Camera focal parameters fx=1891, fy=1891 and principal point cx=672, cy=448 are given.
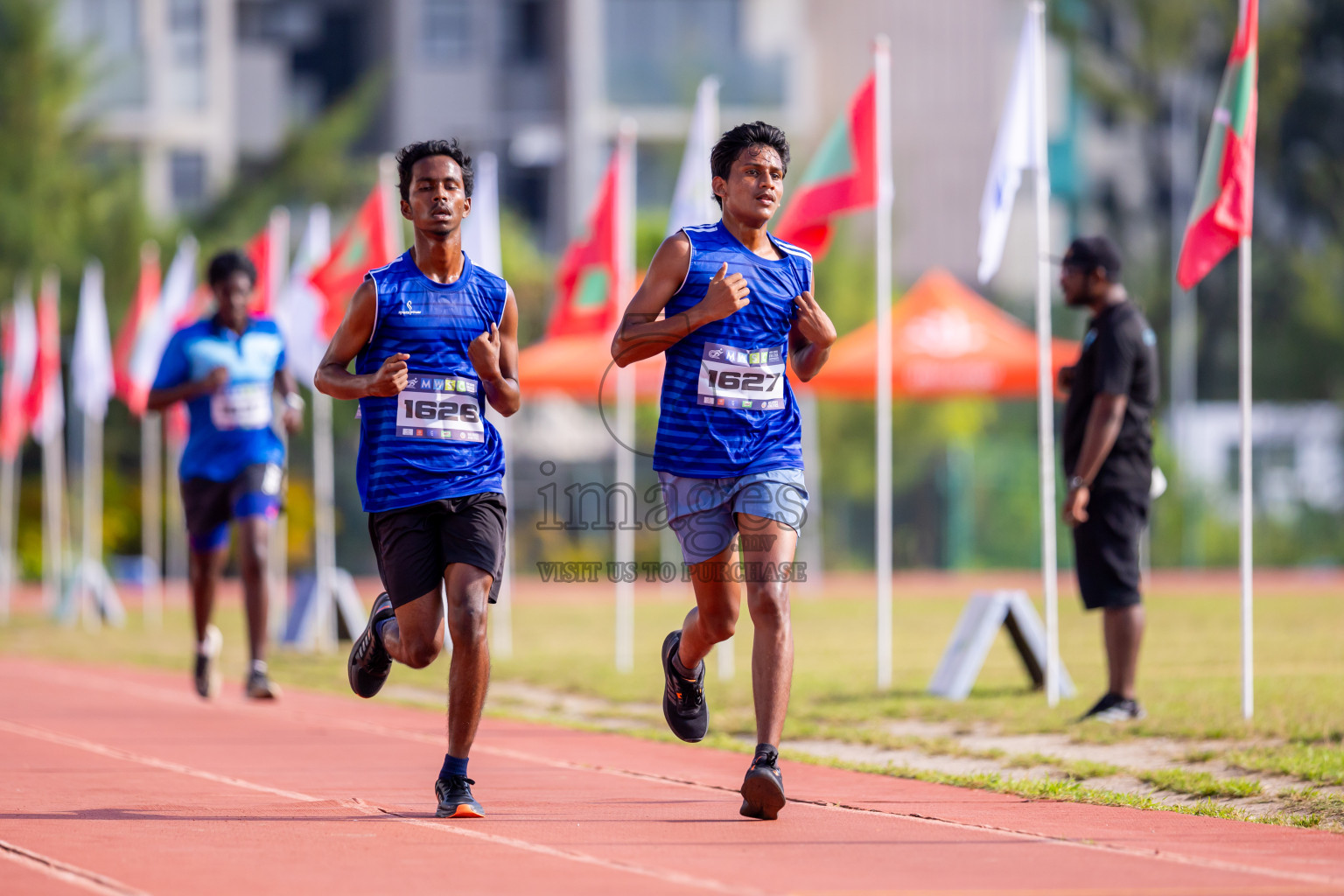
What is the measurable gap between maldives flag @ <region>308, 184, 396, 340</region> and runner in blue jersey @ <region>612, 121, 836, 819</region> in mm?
8507

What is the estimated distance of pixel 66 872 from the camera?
526 centimetres

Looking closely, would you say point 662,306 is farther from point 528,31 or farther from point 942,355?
point 528,31

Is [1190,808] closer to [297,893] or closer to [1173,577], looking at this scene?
[297,893]

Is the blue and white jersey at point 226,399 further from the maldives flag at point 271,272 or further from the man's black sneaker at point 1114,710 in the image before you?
the maldives flag at point 271,272

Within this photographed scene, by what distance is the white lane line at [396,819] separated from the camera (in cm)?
515

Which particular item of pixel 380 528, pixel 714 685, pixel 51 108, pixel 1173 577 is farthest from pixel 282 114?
pixel 380 528

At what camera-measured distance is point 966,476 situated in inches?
1171

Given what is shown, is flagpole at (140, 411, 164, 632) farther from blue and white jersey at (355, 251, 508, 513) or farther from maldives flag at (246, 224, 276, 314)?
blue and white jersey at (355, 251, 508, 513)

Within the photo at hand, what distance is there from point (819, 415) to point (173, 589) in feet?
34.2

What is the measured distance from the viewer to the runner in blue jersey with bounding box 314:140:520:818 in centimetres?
638

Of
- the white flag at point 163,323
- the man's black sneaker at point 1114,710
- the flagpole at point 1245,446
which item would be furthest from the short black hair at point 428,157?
the white flag at point 163,323

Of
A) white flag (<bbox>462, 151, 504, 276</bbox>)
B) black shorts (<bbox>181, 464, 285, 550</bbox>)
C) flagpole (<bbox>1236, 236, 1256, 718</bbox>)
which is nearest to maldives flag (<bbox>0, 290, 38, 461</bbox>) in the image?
white flag (<bbox>462, 151, 504, 276</bbox>)

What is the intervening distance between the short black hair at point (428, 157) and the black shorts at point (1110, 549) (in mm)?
4123

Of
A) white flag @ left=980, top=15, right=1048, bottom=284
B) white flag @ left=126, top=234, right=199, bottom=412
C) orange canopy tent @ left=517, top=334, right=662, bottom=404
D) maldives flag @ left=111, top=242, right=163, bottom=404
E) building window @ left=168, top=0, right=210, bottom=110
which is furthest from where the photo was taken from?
building window @ left=168, top=0, right=210, bottom=110
